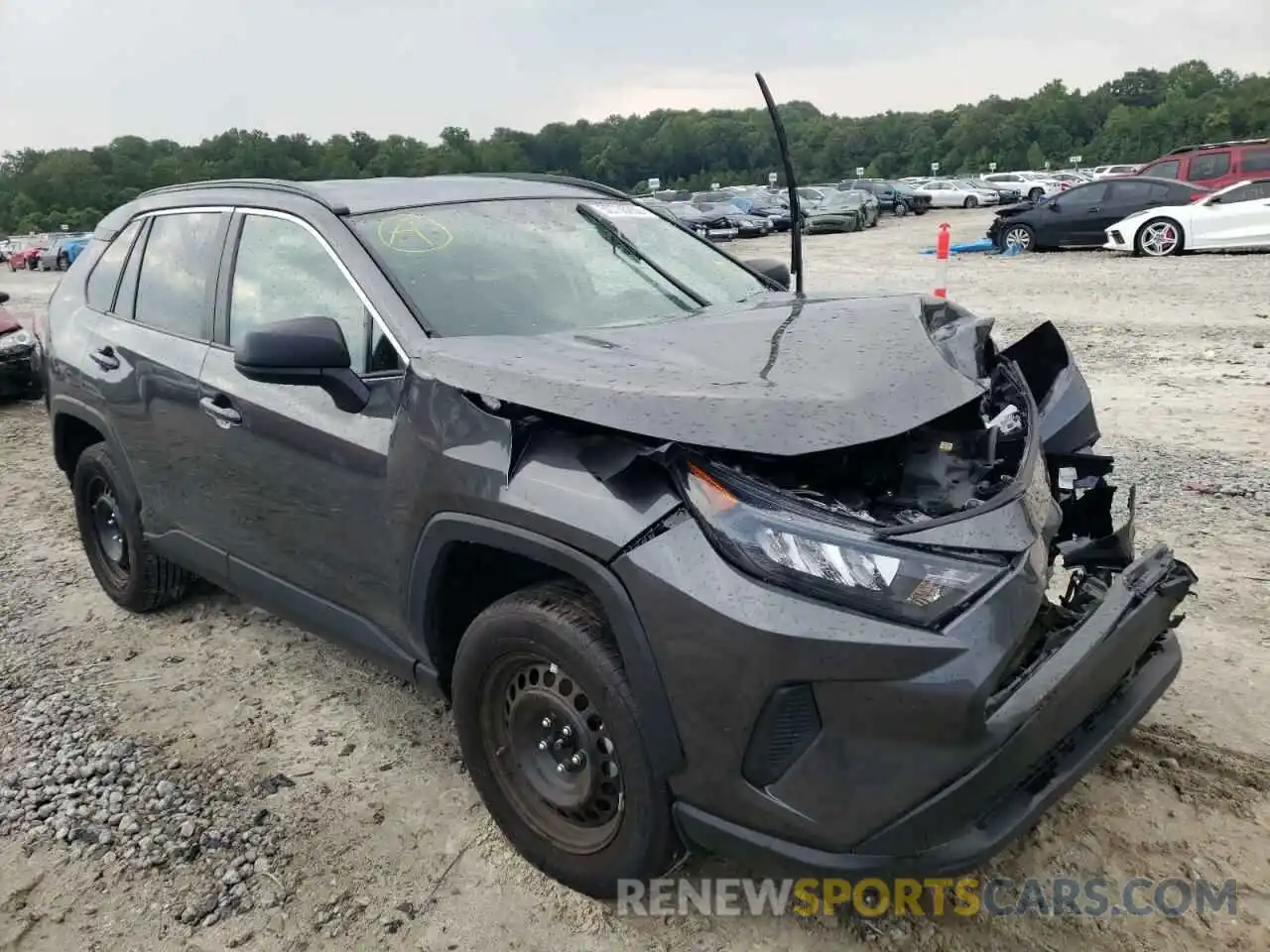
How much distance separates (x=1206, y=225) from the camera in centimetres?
1593

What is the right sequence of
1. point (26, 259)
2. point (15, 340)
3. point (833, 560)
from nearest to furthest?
point (833, 560), point (15, 340), point (26, 259)

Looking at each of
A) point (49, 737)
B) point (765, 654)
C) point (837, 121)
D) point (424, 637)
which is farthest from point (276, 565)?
point (837, 121)

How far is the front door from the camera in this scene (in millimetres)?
2746

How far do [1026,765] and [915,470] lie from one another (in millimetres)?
771

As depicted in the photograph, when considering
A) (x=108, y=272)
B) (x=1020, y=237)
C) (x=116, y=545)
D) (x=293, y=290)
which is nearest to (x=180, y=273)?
(x=108, y=272)

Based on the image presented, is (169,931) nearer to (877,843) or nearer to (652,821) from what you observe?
(652,821)

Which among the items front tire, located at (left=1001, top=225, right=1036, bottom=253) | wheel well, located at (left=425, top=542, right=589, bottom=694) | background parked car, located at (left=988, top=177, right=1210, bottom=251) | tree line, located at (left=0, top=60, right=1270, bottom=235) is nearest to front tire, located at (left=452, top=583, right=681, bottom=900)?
wheel well, located at (left=425, top=542, right=589, bottom=694)

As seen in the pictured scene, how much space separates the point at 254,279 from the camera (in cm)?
334

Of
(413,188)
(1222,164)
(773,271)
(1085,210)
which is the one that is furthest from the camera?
(1222,164)

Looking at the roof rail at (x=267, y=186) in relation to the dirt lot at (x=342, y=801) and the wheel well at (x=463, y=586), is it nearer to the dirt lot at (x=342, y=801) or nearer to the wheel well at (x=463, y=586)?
the wheel well at (x=463, y=586)

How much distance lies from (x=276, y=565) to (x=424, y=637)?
32.5 inches

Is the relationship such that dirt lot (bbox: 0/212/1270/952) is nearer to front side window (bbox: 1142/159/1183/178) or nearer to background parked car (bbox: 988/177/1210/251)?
background parked car (bbox: 988/177/1210/251)

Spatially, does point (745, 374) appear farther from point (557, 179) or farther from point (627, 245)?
point (557, 179)

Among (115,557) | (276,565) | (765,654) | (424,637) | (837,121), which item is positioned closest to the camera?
(765,654)
